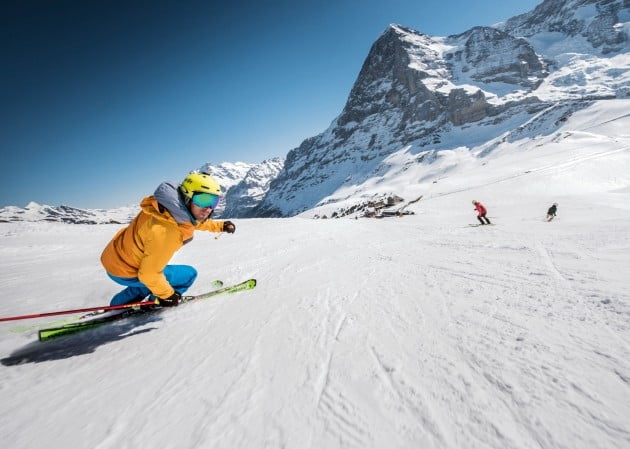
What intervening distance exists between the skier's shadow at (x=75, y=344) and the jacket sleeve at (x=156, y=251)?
866 millimetres

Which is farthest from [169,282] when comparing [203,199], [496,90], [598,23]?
[598,23]

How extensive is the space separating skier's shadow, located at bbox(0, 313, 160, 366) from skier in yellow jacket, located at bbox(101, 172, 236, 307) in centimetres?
73

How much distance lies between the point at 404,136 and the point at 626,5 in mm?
152796

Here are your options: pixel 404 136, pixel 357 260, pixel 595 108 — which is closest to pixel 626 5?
pixel 404 136

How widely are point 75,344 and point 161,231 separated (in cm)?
207

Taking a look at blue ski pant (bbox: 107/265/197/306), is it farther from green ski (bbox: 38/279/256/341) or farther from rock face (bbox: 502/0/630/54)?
rock face (bbox: 502/0/630/54)

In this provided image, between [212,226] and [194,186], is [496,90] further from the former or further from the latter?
[194,186]

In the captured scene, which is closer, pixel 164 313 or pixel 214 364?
pixel 214 364

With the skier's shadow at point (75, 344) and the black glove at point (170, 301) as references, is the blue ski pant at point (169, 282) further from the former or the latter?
the black glove at point (170, 301)

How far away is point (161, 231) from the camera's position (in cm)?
389

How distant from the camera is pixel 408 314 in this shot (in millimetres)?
3693

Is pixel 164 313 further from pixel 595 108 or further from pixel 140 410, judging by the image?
pixel 595 108

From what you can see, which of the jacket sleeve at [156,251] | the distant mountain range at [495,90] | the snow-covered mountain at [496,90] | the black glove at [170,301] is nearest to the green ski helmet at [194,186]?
the jacket sleeve at [156,251]

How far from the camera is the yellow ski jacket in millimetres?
3922
